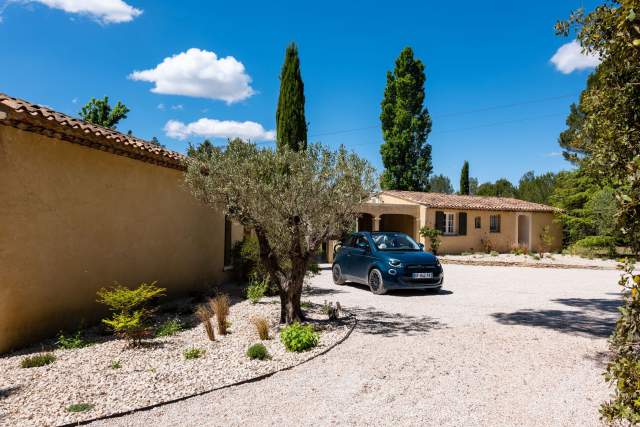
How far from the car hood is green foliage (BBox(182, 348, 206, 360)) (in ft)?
20.0

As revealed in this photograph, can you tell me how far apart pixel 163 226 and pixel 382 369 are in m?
5.98

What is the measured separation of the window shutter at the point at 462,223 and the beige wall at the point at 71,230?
1909 centimetres

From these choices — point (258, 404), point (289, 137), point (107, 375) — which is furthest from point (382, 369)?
point (289, 137)

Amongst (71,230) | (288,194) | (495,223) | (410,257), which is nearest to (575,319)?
(410,257)

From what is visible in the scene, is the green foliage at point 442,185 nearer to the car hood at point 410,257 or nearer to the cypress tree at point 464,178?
the cypress tree at point 464,178

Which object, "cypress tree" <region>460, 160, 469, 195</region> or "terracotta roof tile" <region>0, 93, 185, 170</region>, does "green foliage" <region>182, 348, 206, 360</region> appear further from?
"cypress tree" <region>460, 160, 469, 195</region>

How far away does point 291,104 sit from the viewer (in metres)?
19.0

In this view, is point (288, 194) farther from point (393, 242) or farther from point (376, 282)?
point (393, 242)

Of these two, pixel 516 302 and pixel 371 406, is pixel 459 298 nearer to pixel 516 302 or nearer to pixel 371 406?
pixel 516 302

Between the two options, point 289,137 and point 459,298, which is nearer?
point 459,298

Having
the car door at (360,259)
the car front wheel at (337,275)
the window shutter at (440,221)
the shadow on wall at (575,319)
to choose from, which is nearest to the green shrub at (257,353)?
the shadow on wall at (575,319)

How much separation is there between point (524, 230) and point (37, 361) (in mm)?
29220

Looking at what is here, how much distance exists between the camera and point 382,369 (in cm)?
→ 514

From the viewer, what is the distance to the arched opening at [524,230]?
1093 inches
